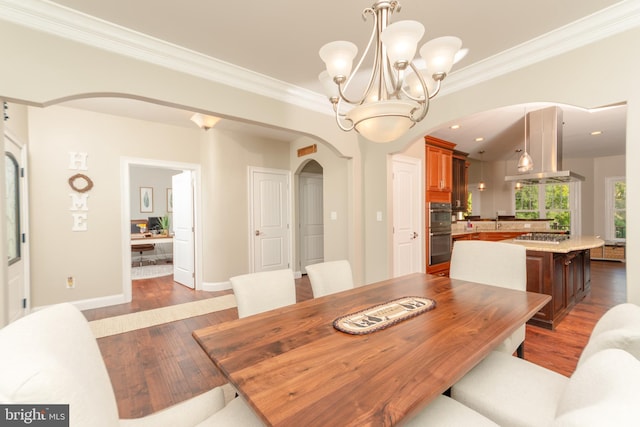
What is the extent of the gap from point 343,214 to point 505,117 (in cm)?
274

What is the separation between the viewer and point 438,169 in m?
4.63

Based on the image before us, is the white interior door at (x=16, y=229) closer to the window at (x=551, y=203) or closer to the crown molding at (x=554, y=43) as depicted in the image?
the crown molding at (x=554, y=43)

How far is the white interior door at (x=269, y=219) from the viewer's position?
194 inches

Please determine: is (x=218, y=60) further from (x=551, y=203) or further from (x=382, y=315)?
(x=551, y=203)

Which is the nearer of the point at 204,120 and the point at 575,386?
the point at 575,386

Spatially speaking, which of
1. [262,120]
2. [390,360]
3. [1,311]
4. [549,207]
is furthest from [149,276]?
[549,207]

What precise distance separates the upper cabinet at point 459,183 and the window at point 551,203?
9.40 ft

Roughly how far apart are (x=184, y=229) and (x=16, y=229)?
2004 mm

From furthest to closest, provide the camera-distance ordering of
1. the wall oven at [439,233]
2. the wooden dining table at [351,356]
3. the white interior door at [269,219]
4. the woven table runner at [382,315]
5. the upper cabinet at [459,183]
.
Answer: the upper cabinet at [459,183] → the white interior door at [269,219] → the wall oven at [439,233] → the woven table runner at [382,315] → the wooden dining table at [351,356]

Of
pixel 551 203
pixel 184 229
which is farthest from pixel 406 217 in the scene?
pixel 551 203

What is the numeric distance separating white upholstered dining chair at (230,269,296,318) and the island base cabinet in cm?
266

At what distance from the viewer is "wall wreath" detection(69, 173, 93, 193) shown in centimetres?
357

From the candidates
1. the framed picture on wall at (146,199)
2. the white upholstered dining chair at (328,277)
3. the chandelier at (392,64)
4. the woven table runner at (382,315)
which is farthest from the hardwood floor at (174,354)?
the framed picture on wall at (146,199)

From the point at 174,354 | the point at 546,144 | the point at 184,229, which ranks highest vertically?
the point at 546,144
